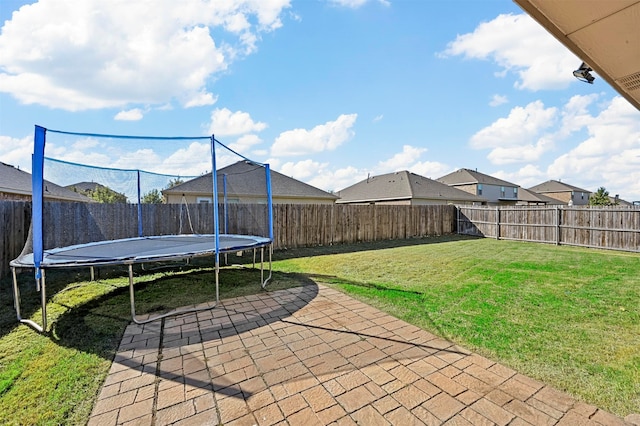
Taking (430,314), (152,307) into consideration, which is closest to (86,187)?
(152,307)

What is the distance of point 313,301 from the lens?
3.73 metres

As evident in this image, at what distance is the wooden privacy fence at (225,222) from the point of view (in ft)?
17.6

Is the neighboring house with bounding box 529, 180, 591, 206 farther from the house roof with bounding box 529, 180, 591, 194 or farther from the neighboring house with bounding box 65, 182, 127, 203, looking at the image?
the neighboring house with bounding box 65, 182, 127, 203

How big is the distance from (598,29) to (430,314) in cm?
263

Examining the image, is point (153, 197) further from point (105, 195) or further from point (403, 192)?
point (403, 192)

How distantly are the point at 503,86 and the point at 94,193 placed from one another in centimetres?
1082

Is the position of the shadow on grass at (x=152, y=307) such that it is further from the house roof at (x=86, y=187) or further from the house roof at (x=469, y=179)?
the house roof at (x=469, y=179)

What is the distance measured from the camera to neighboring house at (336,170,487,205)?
19.4 metres

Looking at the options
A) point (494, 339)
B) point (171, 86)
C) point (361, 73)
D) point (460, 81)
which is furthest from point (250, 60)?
point (494, 339)

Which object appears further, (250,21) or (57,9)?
(250,21)

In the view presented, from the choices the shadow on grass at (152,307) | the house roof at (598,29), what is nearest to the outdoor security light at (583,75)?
the house roof at (598,29)

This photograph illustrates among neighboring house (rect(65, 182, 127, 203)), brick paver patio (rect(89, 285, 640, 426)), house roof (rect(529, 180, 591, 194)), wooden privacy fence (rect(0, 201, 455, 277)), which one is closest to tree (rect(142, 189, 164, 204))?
wooden privacy fence (rect(0, 201, 455, 277))

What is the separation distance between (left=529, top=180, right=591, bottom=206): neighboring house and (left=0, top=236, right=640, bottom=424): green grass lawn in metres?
37.6

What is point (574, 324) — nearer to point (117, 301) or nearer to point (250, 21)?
point (117, 301)
